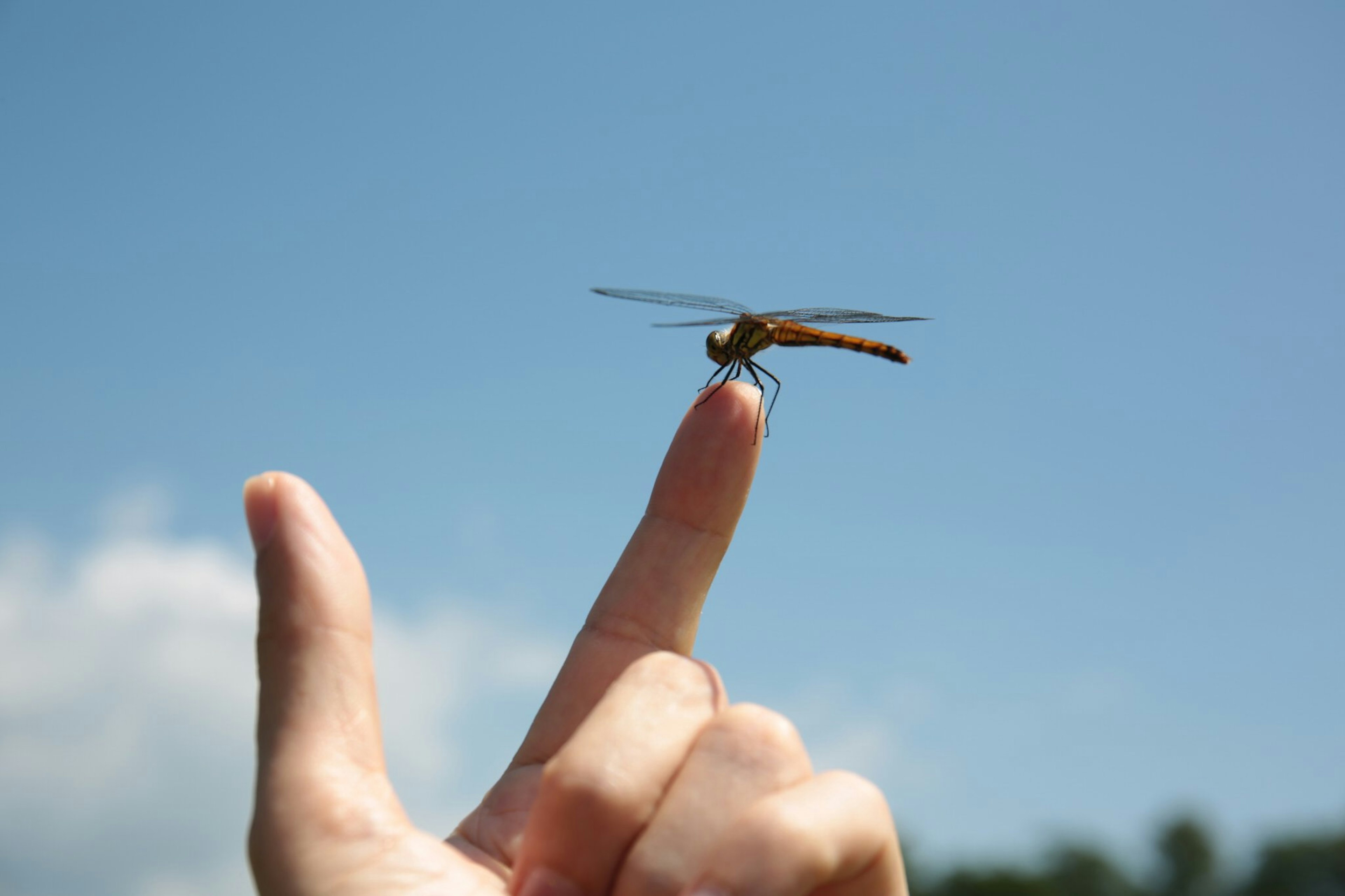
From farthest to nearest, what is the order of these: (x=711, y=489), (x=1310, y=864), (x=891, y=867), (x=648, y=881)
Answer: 1. (x=1310, y=864)
2. (x=711, y=489)
3. (x=891, y=867)
4. (x=648, y=881)

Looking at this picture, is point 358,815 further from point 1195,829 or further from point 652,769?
point 1195,829

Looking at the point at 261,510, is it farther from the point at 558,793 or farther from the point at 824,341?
the point at 824,341

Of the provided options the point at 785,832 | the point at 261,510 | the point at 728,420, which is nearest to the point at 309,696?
the point at 261,510

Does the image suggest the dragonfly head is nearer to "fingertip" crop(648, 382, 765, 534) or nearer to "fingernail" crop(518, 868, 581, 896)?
"fingertip" crop(648, 382, 765, 534)

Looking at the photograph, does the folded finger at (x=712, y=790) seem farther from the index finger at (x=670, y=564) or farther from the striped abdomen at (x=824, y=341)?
the striped abdomen at (x=824, y=341)

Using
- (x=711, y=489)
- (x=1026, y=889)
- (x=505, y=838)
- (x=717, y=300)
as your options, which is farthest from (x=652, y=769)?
(x=1026, y=889)

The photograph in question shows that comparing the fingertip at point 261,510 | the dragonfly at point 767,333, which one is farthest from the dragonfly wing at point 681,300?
the fingertip at point 261,510
